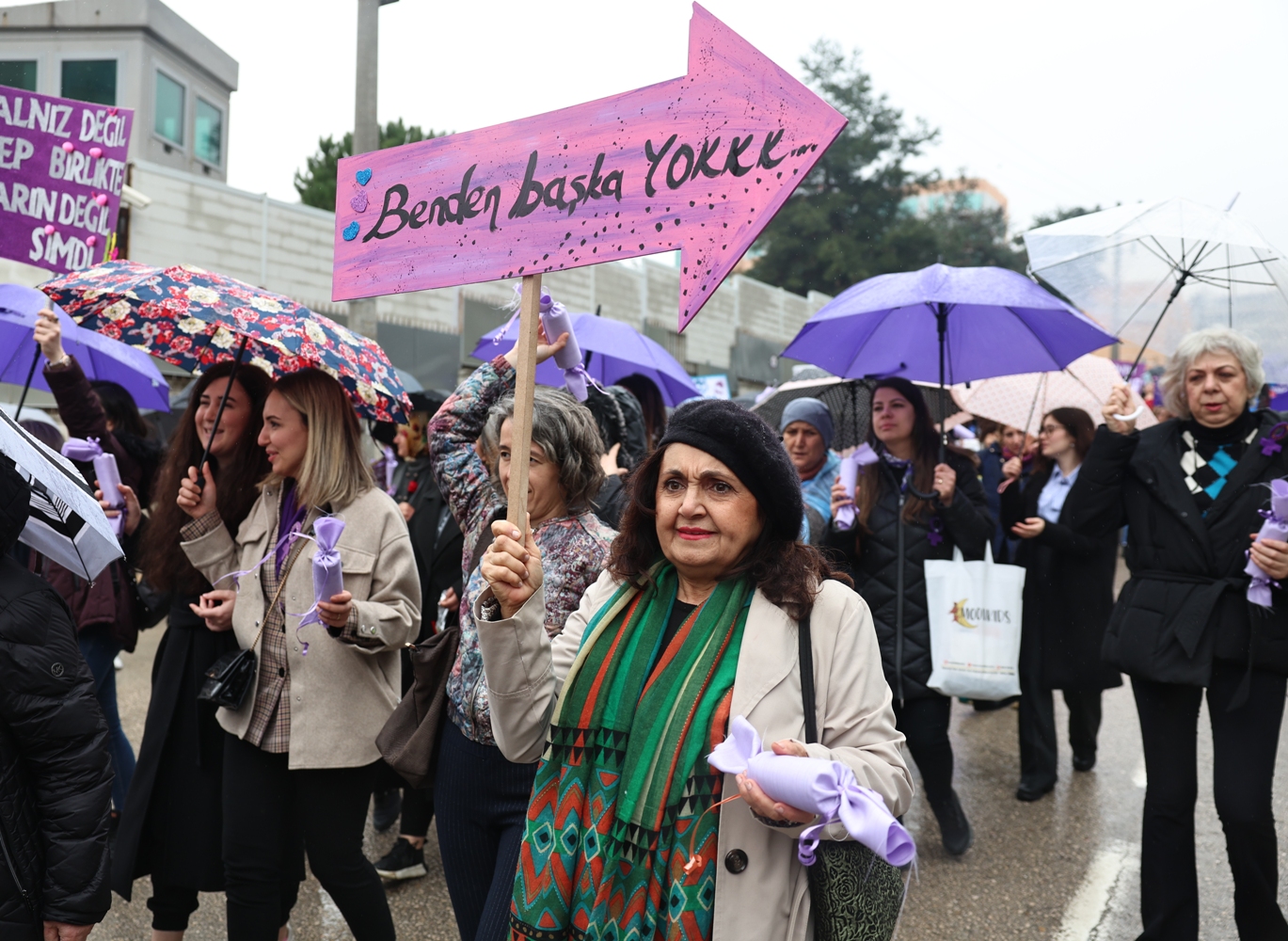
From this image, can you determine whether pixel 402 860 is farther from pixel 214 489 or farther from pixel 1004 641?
pixel 1004 641

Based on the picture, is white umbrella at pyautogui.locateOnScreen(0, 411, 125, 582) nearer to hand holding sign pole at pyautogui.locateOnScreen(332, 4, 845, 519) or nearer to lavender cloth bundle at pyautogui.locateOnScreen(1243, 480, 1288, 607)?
hand holding sign pole at pyautogui.locateOnScreen(332, 4, 845, 519)

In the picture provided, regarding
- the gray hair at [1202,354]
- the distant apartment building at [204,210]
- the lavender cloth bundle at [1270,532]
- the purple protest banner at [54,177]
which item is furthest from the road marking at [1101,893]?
the distant apartment building at [204,210]

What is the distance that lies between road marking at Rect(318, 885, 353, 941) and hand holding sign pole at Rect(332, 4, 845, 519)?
2516 millimetres

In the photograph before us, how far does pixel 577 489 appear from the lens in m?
3.06

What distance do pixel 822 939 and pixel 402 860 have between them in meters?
2.86

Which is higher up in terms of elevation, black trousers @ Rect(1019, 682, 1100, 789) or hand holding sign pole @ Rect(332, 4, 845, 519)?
hand holding sign pole @ Rect(332, 4, 845, 519)

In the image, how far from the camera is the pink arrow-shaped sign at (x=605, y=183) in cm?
188

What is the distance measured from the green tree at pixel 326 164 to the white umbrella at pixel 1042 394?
32334 millimetres

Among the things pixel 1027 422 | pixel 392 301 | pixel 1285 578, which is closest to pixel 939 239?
pixel 392 301

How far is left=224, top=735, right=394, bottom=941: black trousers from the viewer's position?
3.14 metres

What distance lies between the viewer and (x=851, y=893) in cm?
197

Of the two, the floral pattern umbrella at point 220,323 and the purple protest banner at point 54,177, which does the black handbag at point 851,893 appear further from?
the purple protest banner at point 54,177

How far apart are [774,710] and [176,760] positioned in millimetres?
2258

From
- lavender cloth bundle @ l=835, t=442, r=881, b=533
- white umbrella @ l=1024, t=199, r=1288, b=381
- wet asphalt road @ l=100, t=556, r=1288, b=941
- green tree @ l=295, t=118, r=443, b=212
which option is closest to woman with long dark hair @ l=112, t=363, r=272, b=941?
wet asphalt road @ l=100, t=556, r=1288, b=941
